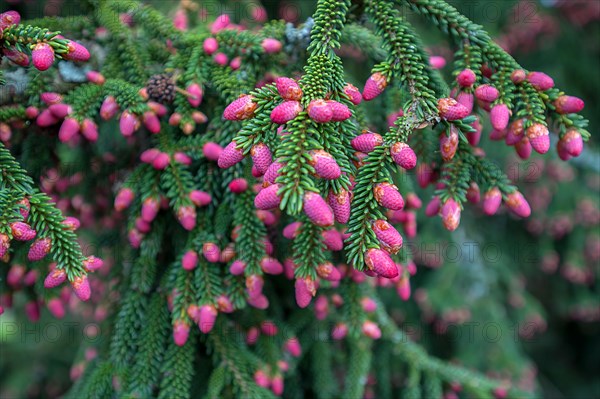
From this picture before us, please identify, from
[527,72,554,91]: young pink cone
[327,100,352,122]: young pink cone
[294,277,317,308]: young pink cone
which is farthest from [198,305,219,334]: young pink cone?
[527,72,554,91]: young pink cone

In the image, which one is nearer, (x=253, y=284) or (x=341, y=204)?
(x=341, y=204)

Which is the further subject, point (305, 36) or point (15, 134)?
point (15, 134)

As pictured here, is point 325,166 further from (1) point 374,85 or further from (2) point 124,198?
(2) point 124,198

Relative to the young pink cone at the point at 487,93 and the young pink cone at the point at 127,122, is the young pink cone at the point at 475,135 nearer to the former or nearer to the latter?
the young pink cone at the point at 487,93

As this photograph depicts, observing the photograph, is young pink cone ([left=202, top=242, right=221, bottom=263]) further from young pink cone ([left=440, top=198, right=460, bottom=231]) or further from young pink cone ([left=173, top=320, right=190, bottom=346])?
young pink cone ([left=440, top=198, right=460, bottom=231])

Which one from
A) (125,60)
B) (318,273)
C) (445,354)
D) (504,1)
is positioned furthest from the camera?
(445,354)

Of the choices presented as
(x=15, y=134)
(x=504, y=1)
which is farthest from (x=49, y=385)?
(x=504, y=1)

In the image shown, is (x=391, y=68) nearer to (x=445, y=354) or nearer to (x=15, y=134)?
(x=15, y=134)

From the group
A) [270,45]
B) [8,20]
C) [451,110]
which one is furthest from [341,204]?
[8,20]
